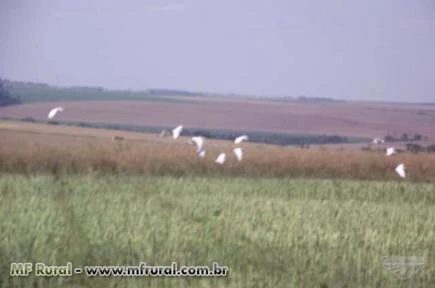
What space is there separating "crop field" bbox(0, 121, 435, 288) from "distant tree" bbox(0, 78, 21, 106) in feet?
0.45

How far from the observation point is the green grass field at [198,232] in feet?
16.1

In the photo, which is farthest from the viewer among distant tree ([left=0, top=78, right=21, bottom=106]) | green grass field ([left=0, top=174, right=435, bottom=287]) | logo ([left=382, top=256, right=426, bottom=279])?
distant tree ([left=0, top=78, right=21, bottom=106])

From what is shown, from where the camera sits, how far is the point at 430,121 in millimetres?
5789

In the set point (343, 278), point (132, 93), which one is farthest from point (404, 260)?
point (132, 93)

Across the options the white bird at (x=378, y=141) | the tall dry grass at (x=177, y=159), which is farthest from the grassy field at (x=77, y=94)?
the white bird at (x=378, y=141)

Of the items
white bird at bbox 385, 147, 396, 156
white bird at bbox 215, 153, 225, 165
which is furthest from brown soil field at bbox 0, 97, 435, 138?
white bird at bbox 215, 153, 225, 165

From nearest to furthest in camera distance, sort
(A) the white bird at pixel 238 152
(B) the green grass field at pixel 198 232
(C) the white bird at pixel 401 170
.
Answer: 1. (B) the green grass field at pixel 198 232
2. (A) the white bird at pixel 238 152
3. (C) the white bird at pixel 401 170

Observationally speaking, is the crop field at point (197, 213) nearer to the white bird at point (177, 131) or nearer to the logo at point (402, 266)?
the logo at point (402, 266)

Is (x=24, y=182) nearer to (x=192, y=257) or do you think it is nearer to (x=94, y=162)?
(x=94, y=162)

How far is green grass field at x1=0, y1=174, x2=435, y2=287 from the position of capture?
4.92 metres

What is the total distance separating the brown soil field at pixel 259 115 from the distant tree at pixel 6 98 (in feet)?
0.13

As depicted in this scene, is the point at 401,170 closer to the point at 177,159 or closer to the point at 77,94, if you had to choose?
the point at 177,159

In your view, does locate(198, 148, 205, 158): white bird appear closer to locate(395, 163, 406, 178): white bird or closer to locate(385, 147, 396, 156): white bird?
locate(385, 147, 396, 156): white bird

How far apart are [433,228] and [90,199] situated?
219 centimetres
